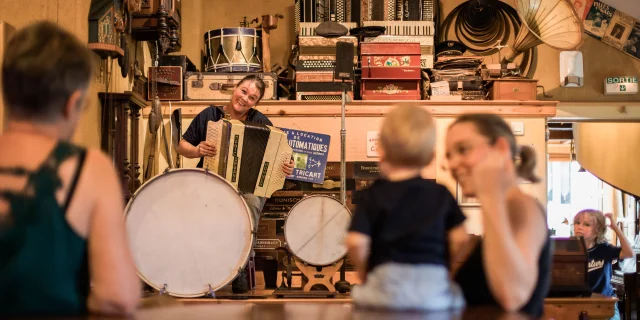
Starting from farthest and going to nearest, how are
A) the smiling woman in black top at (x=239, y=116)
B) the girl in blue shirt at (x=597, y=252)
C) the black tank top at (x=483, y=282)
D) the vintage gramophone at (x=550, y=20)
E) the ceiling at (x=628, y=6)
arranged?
the ceiling at (x=628, y=6) < the vintage gramophone at (x=550, y=20) < the girl in blue shirt at (x=597, y=252) < the smiling woman in black top at (x=239, y=116) < the black tank top at (x=483, y=282)

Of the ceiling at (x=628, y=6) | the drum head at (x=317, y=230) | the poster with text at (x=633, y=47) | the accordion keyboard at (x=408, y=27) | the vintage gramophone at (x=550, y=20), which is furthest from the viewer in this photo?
the ceiling at (x=628, y=6)

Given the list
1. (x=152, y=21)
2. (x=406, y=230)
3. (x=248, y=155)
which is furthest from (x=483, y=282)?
(x=152, y=21)

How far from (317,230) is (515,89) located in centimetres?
266

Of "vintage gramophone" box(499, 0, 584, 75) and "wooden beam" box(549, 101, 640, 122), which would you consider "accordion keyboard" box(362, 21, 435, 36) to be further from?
"wooden beam" box(549, 101, 640, 122)

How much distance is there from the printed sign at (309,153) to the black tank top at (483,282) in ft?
14.1

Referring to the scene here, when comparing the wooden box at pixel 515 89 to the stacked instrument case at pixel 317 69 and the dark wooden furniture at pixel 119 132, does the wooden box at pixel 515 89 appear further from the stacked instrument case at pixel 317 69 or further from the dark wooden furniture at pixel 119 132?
the dark wooden furniture at pixel 119 132

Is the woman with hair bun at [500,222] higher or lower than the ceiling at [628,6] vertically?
lower

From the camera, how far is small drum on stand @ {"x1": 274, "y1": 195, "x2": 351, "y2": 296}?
4914mm

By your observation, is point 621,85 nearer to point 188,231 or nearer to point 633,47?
point 633,47

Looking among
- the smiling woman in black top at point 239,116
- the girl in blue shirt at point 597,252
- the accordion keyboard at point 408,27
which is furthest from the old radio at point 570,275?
the accordion keyboard at point 408,27

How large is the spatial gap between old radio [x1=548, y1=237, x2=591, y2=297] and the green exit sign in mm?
3754

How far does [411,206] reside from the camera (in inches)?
72.2

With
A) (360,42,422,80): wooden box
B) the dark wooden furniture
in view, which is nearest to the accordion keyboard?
(360,42,422,80): wooden box

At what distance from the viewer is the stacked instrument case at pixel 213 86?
21.4 ft
